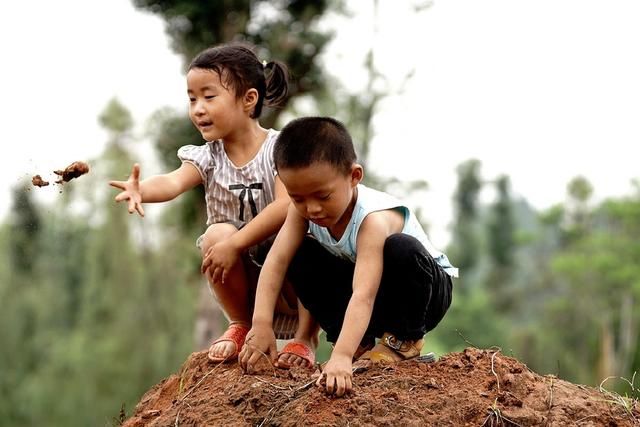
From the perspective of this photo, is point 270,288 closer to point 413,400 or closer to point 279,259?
point 279,259

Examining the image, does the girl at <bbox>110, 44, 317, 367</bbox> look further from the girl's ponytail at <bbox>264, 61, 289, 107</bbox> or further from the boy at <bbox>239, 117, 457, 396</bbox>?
the boy at <bbox>239, 117, 457, 396</bbox>

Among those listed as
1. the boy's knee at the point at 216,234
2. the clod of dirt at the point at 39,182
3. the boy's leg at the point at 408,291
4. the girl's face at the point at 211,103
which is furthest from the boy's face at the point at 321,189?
the clod of dirt at the point at 39,182

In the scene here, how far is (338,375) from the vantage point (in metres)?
3.98

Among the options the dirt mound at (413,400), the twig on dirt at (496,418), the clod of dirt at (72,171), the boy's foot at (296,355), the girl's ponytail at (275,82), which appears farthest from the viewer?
the girl's ponytail at (275,82)

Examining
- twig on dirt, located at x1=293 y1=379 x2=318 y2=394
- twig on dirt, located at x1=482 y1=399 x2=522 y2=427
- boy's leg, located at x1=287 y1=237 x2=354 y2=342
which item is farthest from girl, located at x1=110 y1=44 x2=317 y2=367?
twig on dirt, located at x1=482 y1=399 x2=522 y2=427

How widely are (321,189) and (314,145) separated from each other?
0.59ft

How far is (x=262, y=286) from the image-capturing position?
14.7ft

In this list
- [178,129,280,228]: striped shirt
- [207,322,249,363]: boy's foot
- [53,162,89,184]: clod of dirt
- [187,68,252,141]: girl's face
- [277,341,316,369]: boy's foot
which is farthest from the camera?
[178,129,280,228]: striped shirt

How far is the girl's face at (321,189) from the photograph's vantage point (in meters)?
4.16

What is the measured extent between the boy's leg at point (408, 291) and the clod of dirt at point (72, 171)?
143 centimetres

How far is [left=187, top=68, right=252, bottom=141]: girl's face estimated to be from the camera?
4.86m

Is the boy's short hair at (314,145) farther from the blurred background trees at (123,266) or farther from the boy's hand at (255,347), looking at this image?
the blurred background trees at (123,266)

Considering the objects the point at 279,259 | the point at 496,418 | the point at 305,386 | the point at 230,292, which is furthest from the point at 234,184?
the point at 496,418

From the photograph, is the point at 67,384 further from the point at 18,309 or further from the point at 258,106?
the point at 258,106
